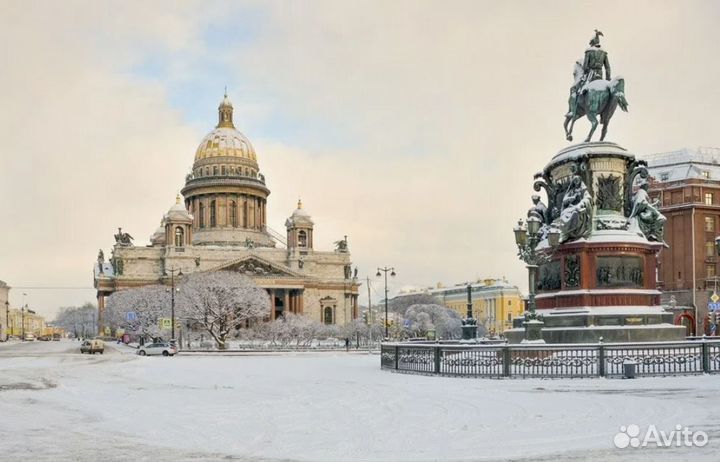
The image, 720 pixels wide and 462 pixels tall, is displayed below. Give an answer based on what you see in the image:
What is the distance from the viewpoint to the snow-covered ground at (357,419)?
40.0 ft

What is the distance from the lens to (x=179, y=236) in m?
123

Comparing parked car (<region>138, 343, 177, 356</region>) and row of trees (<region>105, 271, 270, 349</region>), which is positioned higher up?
row of trees (<region>105, 271, 270, 349</region>)

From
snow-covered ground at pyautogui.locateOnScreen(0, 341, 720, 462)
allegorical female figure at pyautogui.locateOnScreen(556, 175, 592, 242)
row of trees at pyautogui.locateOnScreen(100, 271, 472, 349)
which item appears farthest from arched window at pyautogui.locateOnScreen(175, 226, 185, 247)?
allegorical female figure at pyautogui.locateOnScreen(556, 175, 592, 242)

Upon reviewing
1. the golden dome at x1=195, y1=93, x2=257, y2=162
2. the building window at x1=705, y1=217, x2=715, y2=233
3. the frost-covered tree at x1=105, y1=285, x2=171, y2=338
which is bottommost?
the frost-covered tree at x1=105, y1=285, x2=171, y2=338

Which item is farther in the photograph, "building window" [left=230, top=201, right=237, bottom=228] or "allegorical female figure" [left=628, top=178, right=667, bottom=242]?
"building window" [left=230, top=201, right=237, bottom=228]

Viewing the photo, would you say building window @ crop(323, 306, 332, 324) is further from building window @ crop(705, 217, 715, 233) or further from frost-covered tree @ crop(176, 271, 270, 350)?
building window @ crop(705, 217, 715, 233)

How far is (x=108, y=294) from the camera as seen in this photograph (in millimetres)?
122812

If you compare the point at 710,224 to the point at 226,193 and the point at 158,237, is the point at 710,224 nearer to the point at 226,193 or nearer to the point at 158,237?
the point at 226,193

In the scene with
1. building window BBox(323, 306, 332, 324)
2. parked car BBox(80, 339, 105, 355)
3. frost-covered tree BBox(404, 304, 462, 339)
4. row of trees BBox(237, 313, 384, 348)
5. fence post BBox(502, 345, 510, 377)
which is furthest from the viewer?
building window BBox(323, 306, 332, 324)

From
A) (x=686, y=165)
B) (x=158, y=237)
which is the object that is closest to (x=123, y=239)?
(x=158, y=237)

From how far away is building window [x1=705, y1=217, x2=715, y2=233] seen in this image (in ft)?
269

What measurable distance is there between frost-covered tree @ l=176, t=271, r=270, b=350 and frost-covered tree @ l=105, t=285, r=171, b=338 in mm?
3109

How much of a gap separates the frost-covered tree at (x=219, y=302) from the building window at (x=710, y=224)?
4538 cm

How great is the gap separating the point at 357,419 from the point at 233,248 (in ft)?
362
